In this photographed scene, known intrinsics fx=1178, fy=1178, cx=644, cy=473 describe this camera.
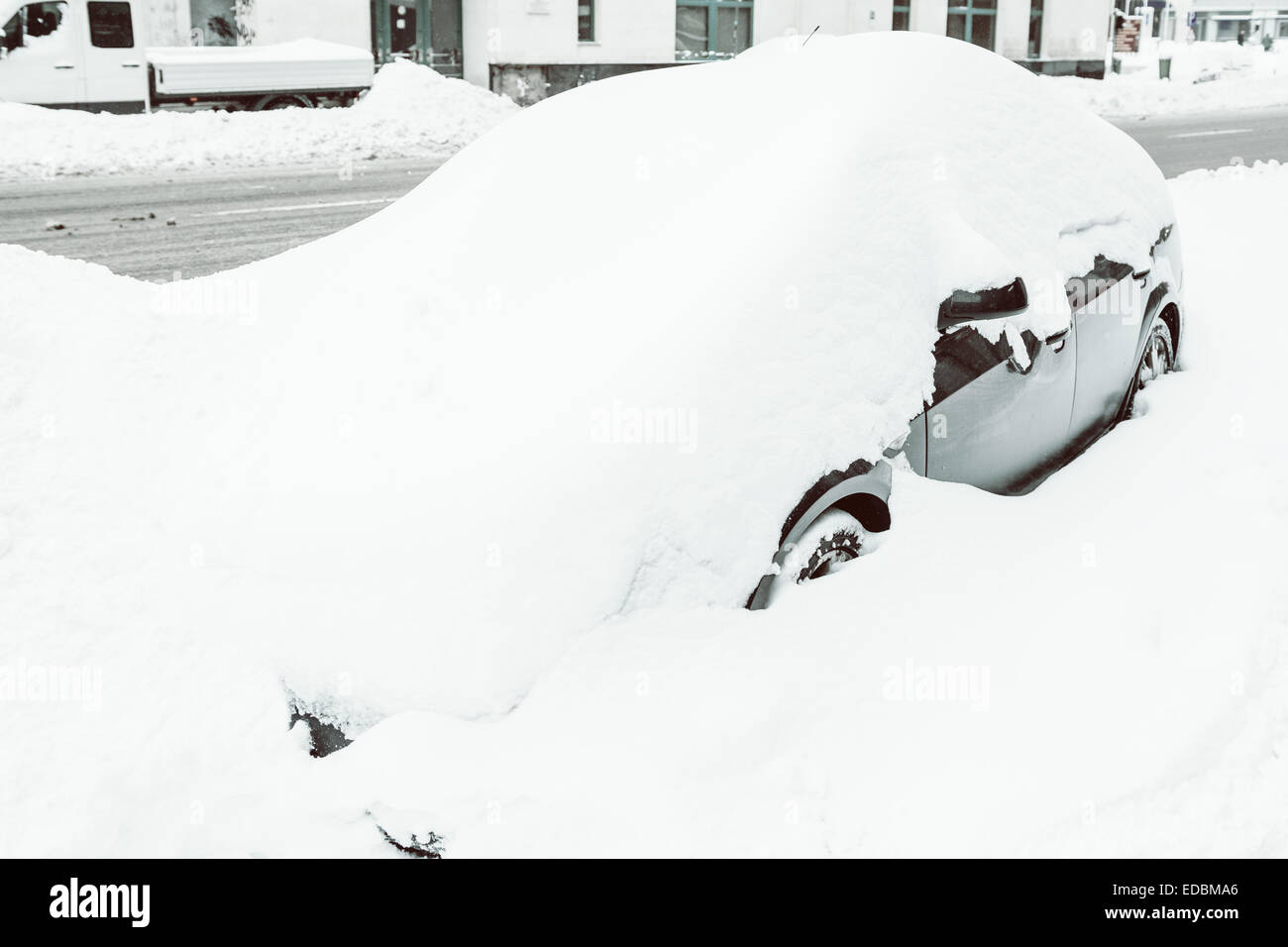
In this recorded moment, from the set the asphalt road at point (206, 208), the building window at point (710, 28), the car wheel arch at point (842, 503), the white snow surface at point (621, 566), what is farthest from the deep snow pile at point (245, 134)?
the car wheel arch at point (842, 503)

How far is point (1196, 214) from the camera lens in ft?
30.9

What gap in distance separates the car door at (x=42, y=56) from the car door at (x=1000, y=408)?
18.5 metres

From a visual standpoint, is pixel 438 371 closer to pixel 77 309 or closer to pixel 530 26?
pixel 77 309

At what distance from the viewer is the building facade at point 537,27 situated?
72.9ft

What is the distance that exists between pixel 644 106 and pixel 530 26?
72.0ft

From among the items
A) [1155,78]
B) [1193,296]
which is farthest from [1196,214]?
→ [1155,78]

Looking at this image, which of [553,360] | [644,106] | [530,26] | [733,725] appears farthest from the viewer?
[530,26]

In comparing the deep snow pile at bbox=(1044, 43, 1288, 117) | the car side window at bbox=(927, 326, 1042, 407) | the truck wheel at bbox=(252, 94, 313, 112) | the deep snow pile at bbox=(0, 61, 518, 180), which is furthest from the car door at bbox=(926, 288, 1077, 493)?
the deep snow pile at bbox=(1044, 43, 1288, 117)

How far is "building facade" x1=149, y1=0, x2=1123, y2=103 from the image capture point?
22.2 m
